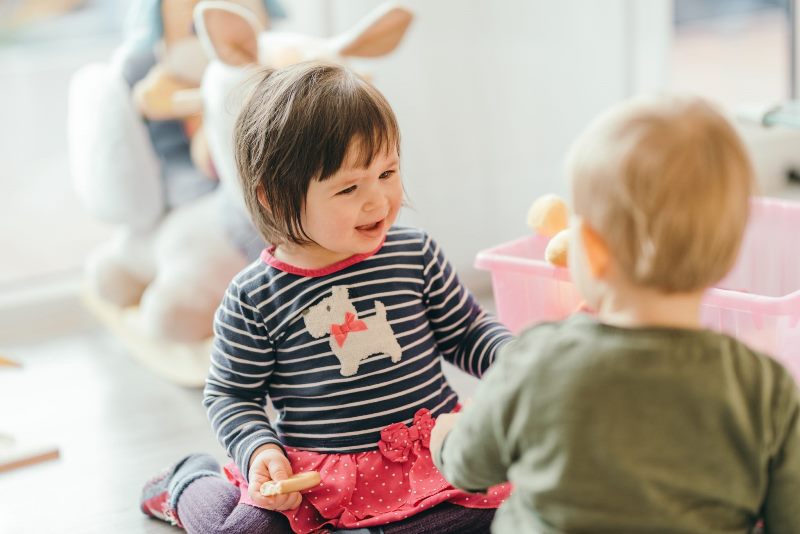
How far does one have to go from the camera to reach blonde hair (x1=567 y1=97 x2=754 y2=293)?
64 centimetres

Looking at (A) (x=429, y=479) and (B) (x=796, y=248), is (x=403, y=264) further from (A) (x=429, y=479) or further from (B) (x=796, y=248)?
(B) (x=796, y=248)

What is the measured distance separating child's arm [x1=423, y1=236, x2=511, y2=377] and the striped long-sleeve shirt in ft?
0.11

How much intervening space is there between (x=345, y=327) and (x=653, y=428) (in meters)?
0.43

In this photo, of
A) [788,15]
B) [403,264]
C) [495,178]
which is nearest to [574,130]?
[495,178]

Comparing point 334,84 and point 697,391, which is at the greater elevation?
point 334,84

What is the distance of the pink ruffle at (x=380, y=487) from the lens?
1001mm

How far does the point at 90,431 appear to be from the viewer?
150cm

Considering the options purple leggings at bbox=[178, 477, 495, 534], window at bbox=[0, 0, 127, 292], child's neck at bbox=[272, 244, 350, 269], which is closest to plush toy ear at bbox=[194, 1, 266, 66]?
child's neck at bbox=[272, 244, 350, 269]

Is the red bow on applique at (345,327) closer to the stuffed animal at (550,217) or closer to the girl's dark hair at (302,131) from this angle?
the girl's dark hair at (302,131)

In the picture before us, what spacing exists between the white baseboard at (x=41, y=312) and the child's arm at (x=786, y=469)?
1.51 m

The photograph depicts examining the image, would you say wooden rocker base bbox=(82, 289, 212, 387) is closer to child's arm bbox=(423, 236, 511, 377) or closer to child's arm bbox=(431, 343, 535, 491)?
child's arm bbox=(423, 236, 511, 377)

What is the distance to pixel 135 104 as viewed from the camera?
1.63 metres

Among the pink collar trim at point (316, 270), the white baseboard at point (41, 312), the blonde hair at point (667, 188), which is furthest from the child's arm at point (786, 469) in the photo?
the white baseboard at point (41, 312)

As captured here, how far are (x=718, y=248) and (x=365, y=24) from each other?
89 cm
